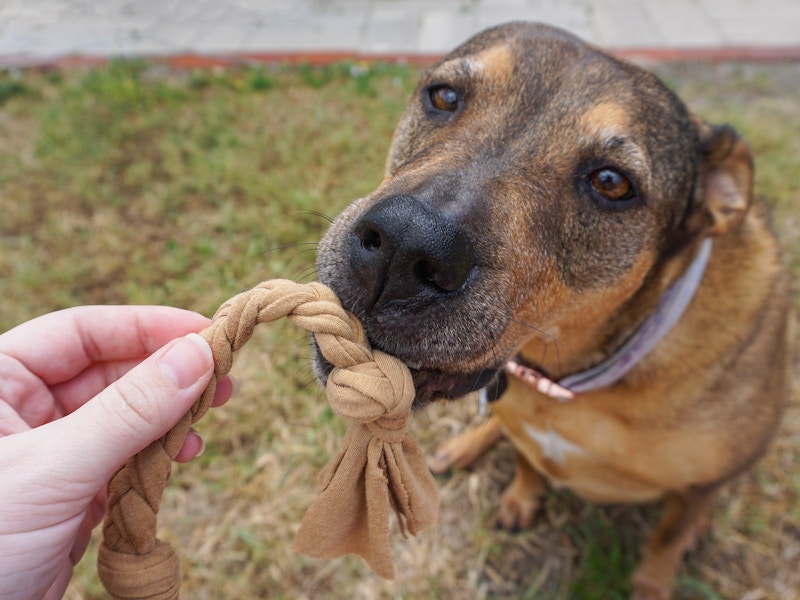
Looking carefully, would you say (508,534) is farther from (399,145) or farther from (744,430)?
(399,145)

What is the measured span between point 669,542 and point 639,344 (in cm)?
120

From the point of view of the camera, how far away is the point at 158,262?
14.5ft

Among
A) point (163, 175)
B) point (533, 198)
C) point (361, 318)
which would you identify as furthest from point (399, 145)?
point (163, 175)

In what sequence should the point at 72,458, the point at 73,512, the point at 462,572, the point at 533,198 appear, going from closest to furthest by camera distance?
the point at 72,458, the point at 73,512, the point at 533,198, the point at 462,572

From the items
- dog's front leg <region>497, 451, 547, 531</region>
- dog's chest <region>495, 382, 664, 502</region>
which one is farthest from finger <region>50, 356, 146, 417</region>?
dog's front leg <region>497, 451, 547, 531</region>

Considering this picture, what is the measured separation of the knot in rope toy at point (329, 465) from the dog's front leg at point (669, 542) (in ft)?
5.54

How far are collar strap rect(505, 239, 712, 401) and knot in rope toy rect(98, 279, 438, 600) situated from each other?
956 mm

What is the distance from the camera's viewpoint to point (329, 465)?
1588mm

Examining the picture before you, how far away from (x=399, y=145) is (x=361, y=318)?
3.78 feet

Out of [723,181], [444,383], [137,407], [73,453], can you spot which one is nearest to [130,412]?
[137,407]

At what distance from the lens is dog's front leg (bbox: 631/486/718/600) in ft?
8.95

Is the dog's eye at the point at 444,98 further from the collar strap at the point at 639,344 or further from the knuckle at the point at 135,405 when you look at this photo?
the knuckle at the point at 135,405

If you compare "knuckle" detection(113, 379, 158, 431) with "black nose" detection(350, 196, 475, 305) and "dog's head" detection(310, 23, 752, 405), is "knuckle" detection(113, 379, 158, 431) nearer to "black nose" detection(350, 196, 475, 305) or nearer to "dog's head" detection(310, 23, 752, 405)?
"dog's head" detection(310, 23, 752, 405)

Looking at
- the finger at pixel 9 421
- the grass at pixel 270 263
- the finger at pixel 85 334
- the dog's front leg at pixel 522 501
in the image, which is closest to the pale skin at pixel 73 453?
the finger at pixel 9 421
